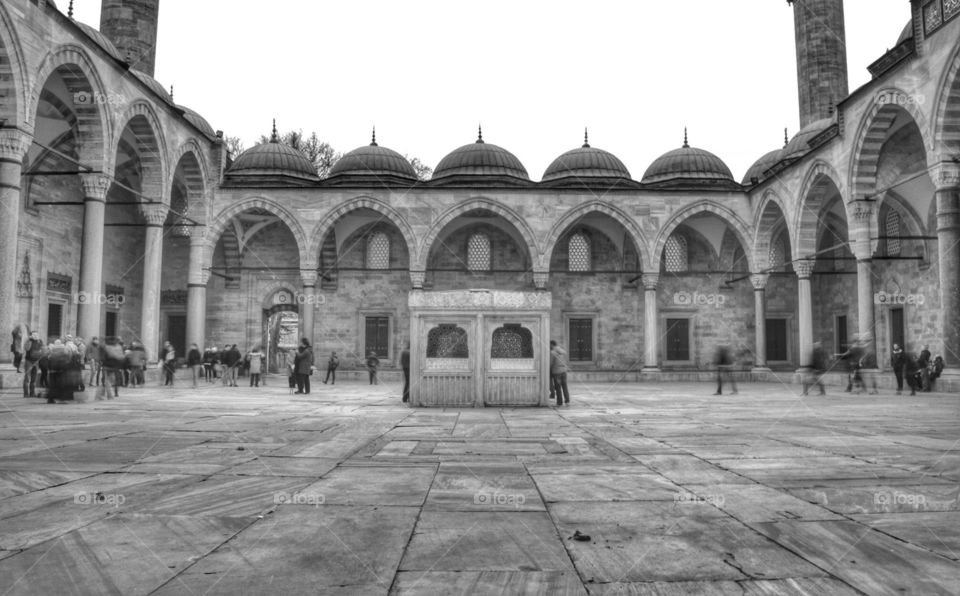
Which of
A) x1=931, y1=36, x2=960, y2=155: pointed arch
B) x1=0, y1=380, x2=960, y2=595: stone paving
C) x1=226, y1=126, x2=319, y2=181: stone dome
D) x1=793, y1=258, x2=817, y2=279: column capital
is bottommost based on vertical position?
x1=0, y1=380, x2=960, y2=595: stone paving

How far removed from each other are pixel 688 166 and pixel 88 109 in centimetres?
1989

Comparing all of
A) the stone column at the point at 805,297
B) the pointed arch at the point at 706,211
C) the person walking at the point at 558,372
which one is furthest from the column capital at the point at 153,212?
the stone column at the point at 805,297

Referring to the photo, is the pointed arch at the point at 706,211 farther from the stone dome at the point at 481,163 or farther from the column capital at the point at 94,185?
the column capital at the point at 94,185

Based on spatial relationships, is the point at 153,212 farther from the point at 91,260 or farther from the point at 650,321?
the point at 650,321

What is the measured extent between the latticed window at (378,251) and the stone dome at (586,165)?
6482 millimetres

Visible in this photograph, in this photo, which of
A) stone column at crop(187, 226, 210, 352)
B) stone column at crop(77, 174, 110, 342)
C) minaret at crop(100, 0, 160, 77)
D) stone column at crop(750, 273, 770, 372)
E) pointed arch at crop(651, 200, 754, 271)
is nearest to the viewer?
stone column at crop(77, 174, 110, 342)

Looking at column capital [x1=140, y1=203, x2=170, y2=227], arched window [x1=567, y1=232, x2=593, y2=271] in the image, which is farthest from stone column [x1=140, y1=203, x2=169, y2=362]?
arched window [x1=567, y1=232, x2=593, y2=271]

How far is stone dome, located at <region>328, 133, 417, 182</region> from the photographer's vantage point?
24.2 m

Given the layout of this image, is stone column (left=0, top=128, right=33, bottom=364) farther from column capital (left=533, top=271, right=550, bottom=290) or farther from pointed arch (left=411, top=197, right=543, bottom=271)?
column capital (left=533, top=271, right=550, bottom=290)

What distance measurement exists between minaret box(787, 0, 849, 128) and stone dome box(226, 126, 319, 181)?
19139 millimetres

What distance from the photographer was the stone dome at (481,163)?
24.7 m

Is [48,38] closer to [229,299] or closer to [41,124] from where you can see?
[41,124]

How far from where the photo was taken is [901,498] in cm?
330

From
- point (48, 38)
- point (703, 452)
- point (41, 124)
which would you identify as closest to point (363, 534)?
point (703, 452)
